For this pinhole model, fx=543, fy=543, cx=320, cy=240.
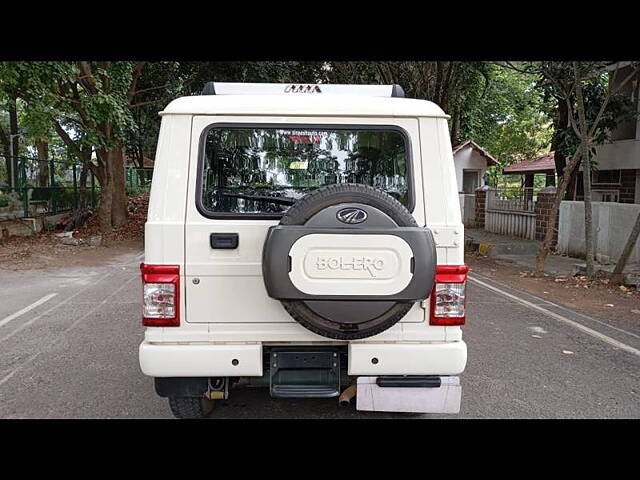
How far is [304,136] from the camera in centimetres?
342

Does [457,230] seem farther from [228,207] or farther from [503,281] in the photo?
[503,281]

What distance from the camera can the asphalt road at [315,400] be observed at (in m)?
4.19

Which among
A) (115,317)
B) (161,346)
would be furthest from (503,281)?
(161,346)

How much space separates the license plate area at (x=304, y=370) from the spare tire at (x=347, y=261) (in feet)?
1.29

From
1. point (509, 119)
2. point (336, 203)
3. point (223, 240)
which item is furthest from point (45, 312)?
point (509, 119)

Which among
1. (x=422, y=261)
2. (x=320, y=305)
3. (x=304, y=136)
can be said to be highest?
(x=304, y=136)

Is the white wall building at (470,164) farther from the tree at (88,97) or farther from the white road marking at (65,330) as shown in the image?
the white road marking at (65,330)

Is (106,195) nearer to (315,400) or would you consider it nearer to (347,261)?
(315,400)

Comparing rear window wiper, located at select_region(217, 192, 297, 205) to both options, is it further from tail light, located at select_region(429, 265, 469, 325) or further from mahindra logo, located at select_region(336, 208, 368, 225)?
tail light, located at select_region(429, 265, 469, 325)

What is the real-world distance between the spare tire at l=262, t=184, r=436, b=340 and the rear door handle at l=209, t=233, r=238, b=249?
0.28 metres

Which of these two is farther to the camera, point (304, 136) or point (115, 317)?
point (115, 317)

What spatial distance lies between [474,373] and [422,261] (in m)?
2.53

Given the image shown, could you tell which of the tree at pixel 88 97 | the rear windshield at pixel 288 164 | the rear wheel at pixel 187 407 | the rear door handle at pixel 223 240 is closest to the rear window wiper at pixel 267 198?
the rear windshield at pixel 288 164

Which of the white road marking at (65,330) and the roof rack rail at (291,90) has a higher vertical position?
the roof rack rail at (291,90)
